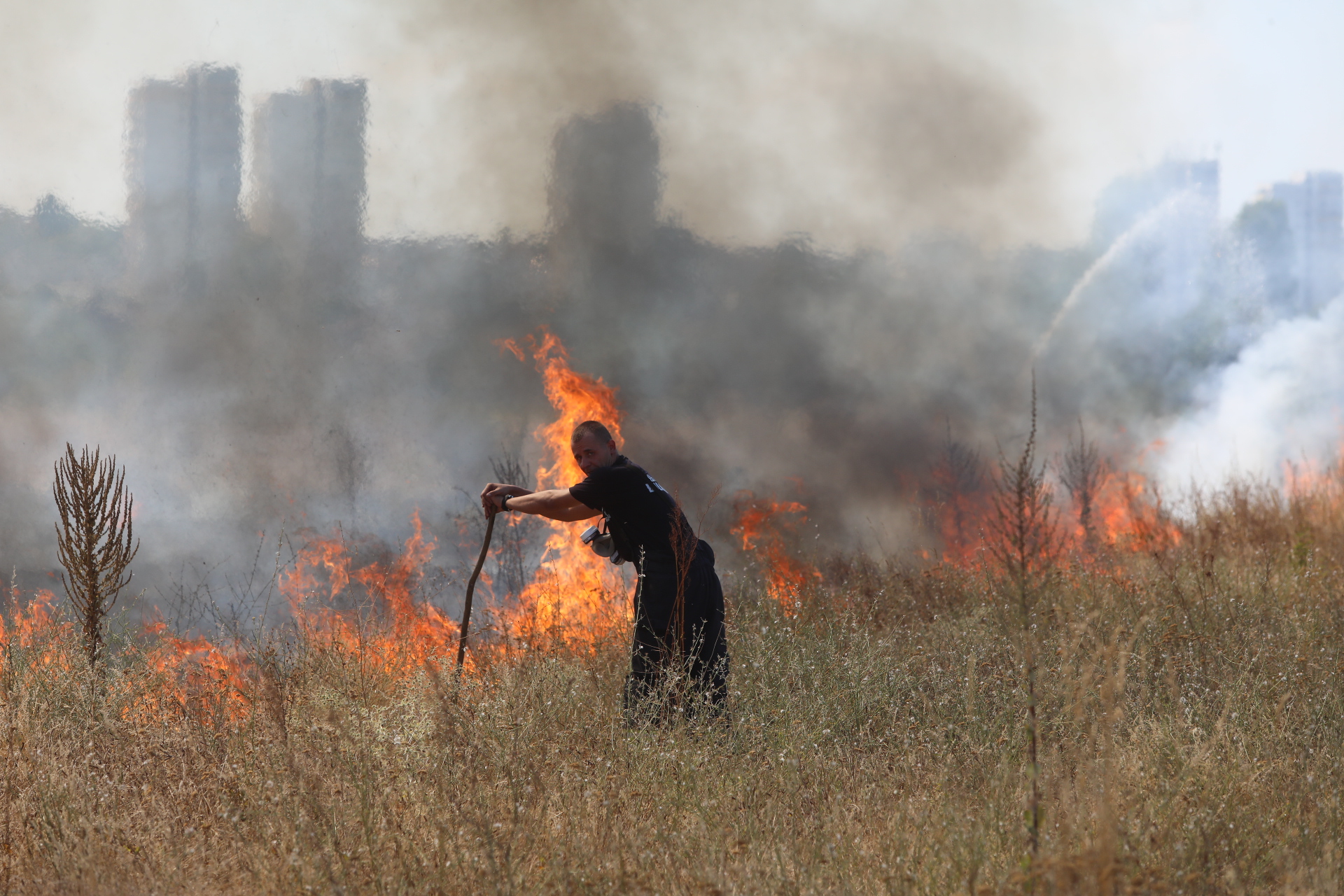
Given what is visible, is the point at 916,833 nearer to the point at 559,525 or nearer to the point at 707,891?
the point at 707,891

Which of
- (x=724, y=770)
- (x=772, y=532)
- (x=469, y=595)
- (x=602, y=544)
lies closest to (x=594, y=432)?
(x=602, y=544)

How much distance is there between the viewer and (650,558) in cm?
448

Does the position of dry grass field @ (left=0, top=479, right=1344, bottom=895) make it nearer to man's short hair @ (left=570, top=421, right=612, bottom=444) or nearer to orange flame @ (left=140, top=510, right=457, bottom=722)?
orange flame @ (left=140, top=510, right=457, bottom=722)

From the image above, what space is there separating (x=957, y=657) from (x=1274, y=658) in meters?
1.71

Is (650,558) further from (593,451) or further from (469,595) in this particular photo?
(469,595)

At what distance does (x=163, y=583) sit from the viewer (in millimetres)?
11383

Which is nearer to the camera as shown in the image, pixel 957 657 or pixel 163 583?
pixel 957 657

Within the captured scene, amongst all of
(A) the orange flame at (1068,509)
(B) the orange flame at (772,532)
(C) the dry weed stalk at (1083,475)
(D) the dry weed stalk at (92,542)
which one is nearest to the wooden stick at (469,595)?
(D) the dry weed stalk at (92,542)

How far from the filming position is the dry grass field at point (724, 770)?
2672mm

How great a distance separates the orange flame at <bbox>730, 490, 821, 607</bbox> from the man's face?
4680 millimetres

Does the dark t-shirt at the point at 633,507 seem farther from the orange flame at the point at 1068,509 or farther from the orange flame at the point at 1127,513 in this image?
the orange flame at the point at 1127,513

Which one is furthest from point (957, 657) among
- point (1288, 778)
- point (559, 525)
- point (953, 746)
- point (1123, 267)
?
point (1123, 267)

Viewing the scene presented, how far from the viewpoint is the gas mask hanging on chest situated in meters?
4.63

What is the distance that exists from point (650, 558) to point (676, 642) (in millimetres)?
546
